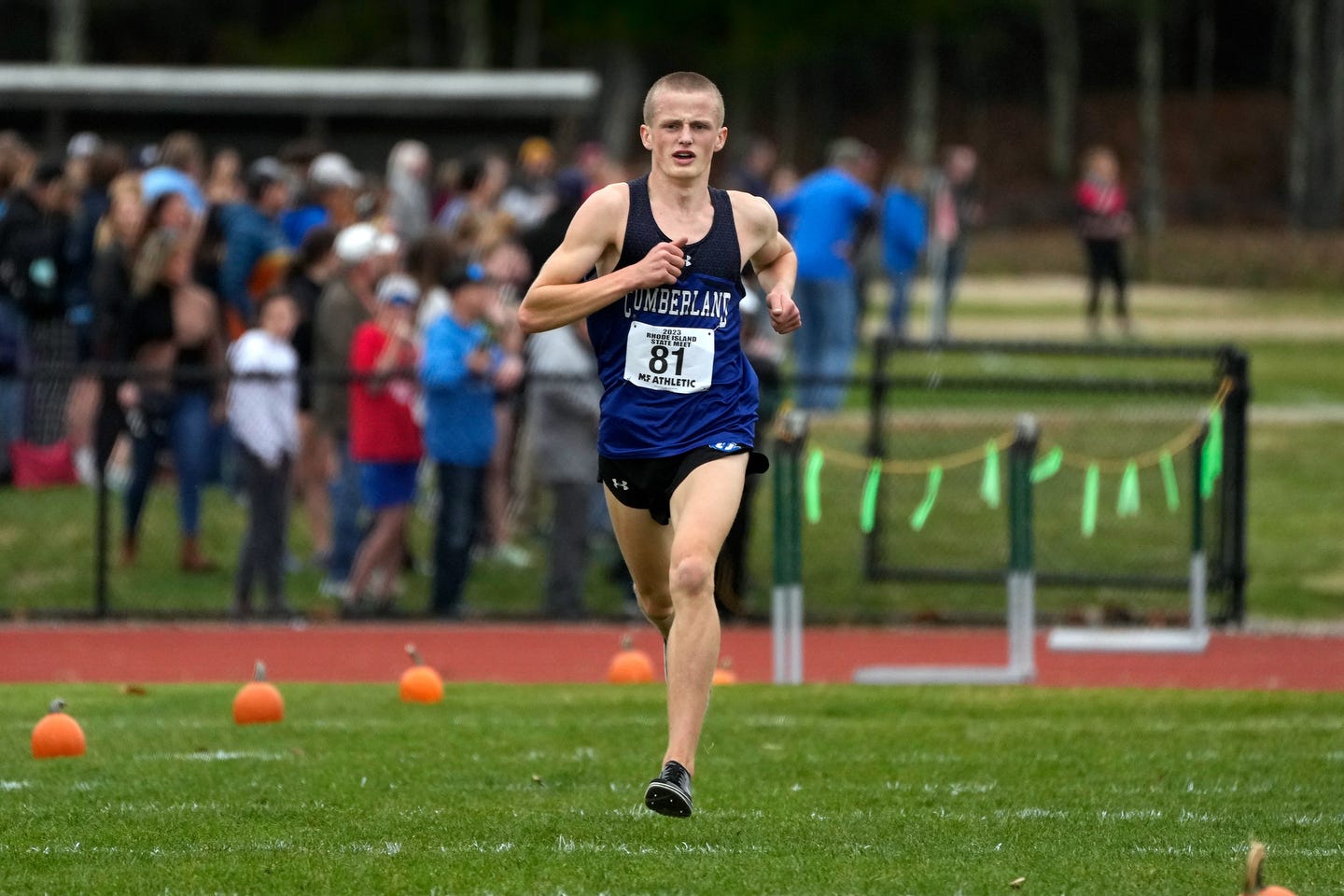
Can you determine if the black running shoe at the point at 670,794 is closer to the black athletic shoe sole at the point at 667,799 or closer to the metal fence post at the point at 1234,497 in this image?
the black athletic shoe sole at the point at 667,799

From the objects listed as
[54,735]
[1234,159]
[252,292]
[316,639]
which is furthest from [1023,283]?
[54,735]

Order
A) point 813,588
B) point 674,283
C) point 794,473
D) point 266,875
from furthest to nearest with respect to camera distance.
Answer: point 813,588 → point 794,473 → point 674,283 → point 266,875

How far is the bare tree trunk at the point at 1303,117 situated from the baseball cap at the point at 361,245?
4328cm

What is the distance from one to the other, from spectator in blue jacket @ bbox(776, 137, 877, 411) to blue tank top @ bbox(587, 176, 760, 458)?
11692 millimetres

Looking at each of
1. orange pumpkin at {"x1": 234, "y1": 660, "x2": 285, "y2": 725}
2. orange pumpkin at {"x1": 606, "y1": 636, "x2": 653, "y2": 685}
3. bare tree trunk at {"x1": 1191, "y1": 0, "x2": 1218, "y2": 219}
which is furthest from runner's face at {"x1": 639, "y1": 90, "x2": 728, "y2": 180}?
bare tree trunk at {"x1": 1191, "y1": 0, "x2": 1218, "y2": 219}

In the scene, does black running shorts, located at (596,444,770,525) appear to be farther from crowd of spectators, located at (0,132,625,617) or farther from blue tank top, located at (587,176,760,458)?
crowd of spectators, located at (0,132,625,617)

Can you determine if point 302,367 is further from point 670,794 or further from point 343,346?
point 670,794

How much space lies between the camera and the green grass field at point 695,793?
6.49m

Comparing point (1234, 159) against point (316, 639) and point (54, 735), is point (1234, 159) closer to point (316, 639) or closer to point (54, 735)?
point (316, 639)

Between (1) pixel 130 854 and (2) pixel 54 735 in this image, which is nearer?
(1) pixel 130 854

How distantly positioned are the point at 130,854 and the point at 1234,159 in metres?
66.3

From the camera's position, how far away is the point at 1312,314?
118ft

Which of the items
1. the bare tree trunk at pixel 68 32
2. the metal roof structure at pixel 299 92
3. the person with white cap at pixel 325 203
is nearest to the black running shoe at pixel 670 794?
the person with white cap at pixel 325 203

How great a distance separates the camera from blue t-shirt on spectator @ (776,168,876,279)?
19750mm
